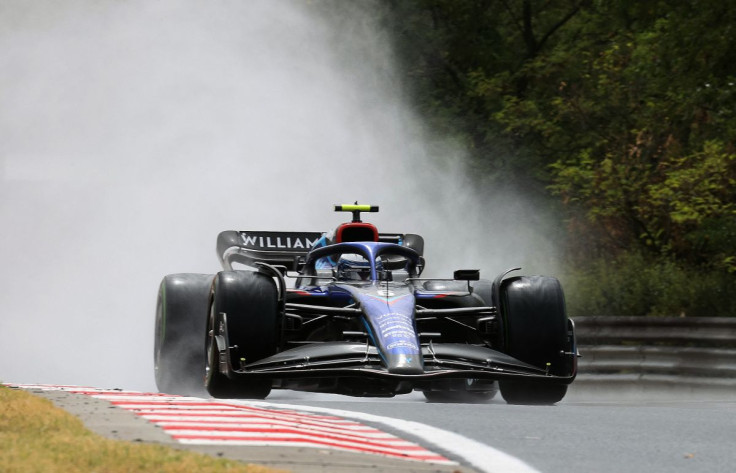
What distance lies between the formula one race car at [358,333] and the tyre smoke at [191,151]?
31.4 ft

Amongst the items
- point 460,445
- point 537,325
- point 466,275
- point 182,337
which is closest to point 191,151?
point 182,337

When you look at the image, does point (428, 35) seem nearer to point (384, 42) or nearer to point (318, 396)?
point (384, 42)

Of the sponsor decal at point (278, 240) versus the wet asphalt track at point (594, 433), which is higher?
the sponsor decal at point (278, 240)

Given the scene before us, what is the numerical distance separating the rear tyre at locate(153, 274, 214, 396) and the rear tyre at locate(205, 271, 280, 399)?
1406 millimetres

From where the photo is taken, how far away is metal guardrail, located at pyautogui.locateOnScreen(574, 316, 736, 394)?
14867 mm

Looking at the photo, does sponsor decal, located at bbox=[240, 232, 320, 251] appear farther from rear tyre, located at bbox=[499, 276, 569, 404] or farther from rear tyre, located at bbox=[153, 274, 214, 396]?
rear tyre, located at bbox=[499, 276, 569, 404]

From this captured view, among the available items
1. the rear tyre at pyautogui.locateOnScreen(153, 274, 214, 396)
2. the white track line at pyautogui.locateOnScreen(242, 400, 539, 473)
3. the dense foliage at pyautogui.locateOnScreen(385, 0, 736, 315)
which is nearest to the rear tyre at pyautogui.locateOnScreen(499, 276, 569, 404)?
the rear tyre at pyautogui.locateOnScreen(153, 274, 214, 396)

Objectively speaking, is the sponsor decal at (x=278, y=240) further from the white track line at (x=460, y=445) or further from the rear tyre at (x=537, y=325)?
the white track line at (x=460, y=445)

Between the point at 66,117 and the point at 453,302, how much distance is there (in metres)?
17.0

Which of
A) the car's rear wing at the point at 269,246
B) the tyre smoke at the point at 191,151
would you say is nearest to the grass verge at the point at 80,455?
the car's rear wing at the point at 269,246

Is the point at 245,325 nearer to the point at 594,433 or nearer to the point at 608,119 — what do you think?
the point at 594,433

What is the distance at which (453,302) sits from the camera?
41.1 ft

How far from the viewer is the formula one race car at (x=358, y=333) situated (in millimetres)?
10664

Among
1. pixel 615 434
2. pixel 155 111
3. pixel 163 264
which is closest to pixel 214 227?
pixel 163 264
